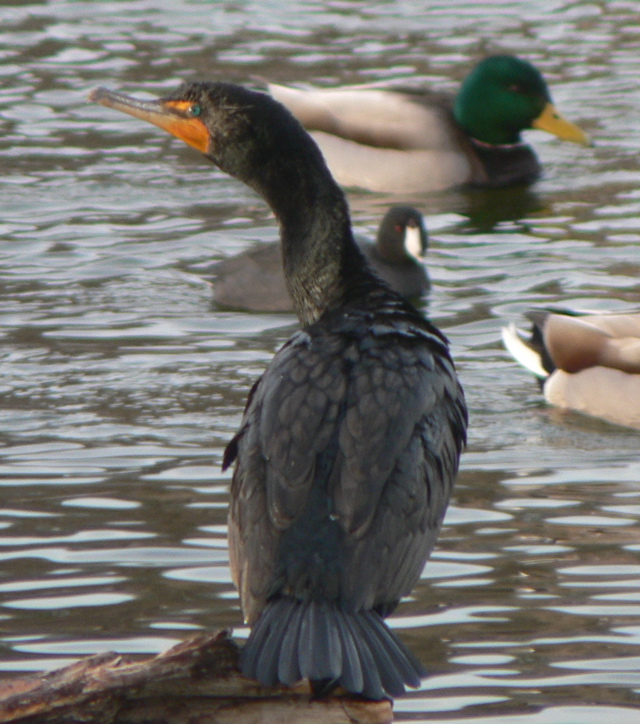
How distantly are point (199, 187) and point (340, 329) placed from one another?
7740mm

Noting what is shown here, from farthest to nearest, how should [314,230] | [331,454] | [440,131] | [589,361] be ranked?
[440,131] < [589,361] < [314,230] < [331,454]

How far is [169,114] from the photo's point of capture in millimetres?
5145

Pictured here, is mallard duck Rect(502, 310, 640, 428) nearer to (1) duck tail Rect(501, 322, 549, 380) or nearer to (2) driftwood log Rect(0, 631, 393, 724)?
(1) duck tail Rect(501, 322, 549, 380)

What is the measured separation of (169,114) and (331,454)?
165 centimetres

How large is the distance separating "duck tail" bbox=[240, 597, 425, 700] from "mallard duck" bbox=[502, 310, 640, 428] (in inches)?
164

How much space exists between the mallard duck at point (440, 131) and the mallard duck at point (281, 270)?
268 cm

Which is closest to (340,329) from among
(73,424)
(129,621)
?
(129,621)

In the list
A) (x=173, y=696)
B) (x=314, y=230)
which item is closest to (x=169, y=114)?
(x=314, y=230)

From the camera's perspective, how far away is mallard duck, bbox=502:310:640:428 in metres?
7.66

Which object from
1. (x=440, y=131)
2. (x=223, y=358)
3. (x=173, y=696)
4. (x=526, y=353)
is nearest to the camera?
(x=173, y=696)

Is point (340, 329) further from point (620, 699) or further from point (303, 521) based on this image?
point (620, 699)

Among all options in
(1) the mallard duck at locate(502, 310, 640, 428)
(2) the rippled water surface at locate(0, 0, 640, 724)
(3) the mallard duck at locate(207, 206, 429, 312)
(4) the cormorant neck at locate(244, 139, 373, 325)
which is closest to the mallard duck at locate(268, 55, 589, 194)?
(2) the rippled water surface at locate(0, 0, 640, 724)

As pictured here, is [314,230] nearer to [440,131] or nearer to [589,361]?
[589,361]

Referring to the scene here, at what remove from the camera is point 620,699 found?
4.72 meters
